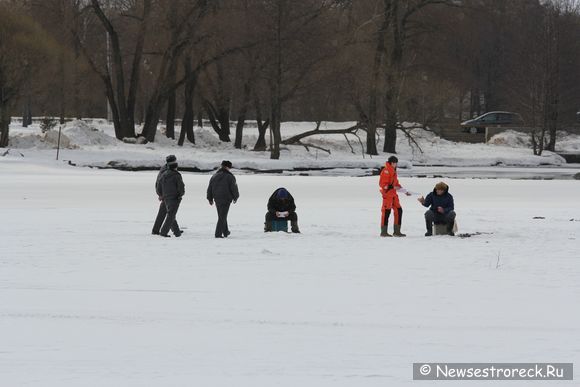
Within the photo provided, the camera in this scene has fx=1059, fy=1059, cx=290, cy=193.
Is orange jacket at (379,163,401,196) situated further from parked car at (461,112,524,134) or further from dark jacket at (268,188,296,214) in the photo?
parked car at (461,112,524,134)

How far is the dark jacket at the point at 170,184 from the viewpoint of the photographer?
18156 mm

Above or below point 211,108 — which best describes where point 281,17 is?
above

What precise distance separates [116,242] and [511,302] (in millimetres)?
7725

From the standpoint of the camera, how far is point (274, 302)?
11445mm

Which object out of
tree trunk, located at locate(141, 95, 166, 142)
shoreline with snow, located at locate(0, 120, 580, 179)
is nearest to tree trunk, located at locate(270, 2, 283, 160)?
shoreline with snow, located at locate(0, 120, 580, 179)

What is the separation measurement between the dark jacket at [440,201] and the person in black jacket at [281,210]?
241cm

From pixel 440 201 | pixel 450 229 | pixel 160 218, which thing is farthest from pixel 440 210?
pixel 160 218

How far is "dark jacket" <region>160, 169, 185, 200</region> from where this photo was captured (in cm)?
1816

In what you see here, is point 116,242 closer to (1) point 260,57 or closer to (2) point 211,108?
(1) point 260,57

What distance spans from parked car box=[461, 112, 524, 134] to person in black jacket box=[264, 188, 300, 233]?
56.2m

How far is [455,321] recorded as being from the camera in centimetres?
1046

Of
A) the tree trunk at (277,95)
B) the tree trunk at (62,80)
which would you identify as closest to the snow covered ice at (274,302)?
the tree trunk at (277,95)

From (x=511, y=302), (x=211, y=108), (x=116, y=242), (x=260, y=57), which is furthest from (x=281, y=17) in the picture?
(x=511, y=302)

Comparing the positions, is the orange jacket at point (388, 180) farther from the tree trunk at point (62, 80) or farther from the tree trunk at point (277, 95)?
the tree trunk at point (62, 80)
